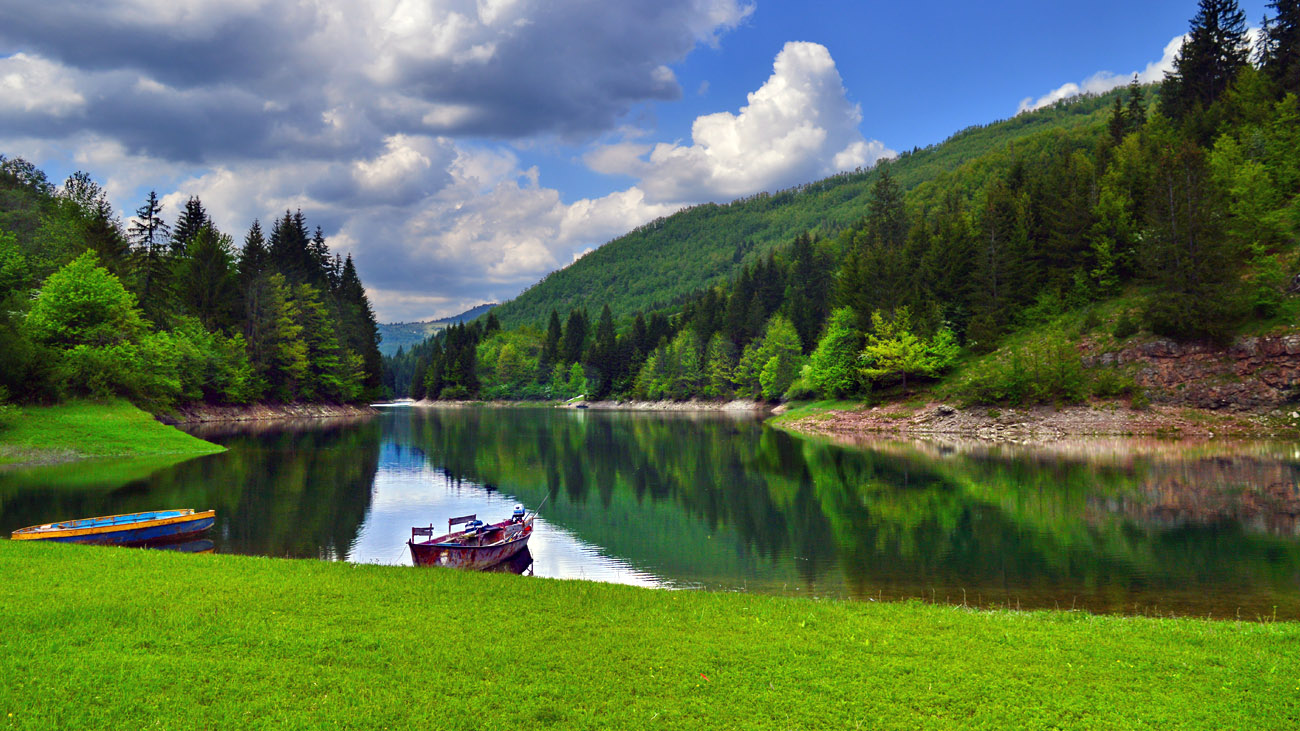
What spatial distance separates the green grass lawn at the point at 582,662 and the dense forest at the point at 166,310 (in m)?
44.2

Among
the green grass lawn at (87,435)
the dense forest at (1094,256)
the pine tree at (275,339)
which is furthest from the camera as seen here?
the pine tree at (275,339)

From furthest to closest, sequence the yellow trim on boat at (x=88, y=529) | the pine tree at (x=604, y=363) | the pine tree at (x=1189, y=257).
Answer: the pine tree at (x=604, y=363) → the pine tree at (x=1189, y=257) → the yellow trim on boat at (x=88, y=529)

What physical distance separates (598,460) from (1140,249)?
53.1 metres

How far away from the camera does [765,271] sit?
138 meters

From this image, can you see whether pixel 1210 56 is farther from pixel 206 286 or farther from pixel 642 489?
pixel 206 286

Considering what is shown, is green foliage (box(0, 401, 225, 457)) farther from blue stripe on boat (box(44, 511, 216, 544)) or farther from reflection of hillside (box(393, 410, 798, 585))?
blue stripe on boat (box(44, 511, 216, 544))

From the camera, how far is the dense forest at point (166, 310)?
49.4 meters

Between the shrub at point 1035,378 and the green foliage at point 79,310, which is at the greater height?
the green foliage at point 79,310

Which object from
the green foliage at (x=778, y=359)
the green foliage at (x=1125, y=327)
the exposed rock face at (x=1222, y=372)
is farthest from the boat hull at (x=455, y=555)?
the green foliage at (x=778, y=359)

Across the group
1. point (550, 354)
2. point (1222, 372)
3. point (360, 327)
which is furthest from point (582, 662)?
point (550, 354)

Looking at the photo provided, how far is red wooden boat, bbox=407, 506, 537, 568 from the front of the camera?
19094 millimetres

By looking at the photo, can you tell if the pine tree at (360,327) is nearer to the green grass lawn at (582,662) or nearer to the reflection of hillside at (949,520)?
the reflection of hillside at (949,520)

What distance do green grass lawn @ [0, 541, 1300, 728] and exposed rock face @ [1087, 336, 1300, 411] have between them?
4891 cm

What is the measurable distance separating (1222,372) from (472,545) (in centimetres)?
5744
